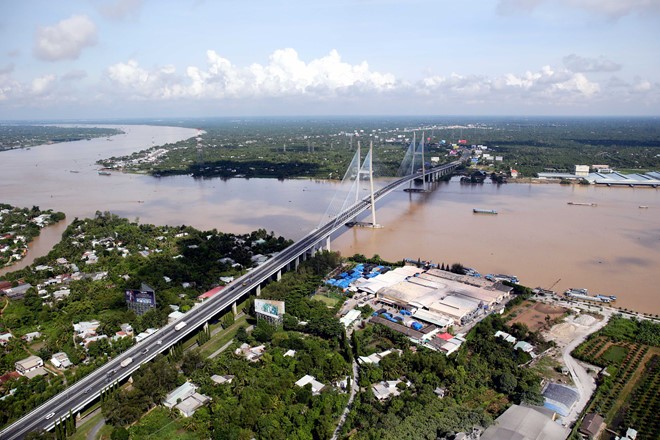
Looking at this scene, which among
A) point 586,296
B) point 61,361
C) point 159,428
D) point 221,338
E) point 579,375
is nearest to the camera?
point 159,428

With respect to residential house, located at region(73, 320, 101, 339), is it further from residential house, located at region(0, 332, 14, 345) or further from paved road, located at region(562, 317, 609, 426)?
paved road, located at region(562, 317, 609, 426)

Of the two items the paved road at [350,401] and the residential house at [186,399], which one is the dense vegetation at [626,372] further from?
the residential house at [186,399]

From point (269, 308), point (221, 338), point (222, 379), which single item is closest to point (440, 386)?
point (222, 379)

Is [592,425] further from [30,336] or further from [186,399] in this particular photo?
[30,336]

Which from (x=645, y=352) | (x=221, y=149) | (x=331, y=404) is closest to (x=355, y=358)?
(x=331, y=404)

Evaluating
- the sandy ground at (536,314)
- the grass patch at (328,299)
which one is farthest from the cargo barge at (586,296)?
the grass patch at (328,299)

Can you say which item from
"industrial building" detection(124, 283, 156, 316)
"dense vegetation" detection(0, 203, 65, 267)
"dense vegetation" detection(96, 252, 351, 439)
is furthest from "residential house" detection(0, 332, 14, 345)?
"dense vegetation" detection(0, 203, 65, 267)
